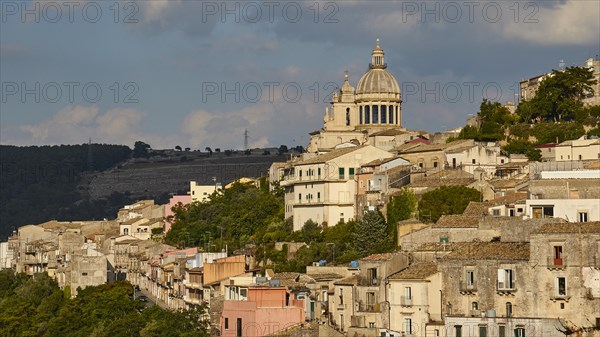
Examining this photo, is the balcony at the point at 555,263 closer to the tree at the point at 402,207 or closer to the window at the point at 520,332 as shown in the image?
the window at the point at 520,332

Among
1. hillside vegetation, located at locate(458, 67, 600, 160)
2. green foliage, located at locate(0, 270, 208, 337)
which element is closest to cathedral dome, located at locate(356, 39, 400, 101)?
hillside vegetation, located at locate(458, 67, 600, 160)

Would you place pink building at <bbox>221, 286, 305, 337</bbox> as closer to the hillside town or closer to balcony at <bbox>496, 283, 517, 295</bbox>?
Result: the hillside town

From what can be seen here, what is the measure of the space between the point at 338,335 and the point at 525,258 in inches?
404

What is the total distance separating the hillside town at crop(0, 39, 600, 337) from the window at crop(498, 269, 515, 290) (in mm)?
58

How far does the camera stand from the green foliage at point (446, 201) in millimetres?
91250

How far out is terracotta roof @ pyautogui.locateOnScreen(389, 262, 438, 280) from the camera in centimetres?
7256

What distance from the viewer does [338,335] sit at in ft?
247

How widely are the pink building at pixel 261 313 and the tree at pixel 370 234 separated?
39.7ft

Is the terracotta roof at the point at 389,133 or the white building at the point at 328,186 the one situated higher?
the terracotta roof at the point at 389,133

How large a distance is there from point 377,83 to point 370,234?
41.4 meters

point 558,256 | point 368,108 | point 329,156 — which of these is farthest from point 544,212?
point 368,108

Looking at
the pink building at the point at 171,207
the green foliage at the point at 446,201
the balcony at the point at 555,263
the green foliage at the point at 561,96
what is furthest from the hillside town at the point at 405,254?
the pink building at the point at 171,207

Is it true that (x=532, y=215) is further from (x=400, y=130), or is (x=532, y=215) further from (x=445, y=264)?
(x=400, y=130)

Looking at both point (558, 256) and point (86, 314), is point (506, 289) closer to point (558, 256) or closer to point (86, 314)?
point (558, 256)
